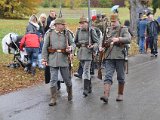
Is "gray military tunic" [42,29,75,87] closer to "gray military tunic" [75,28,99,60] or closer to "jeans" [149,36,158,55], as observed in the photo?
"gray military tunic" [75,28,99,60]

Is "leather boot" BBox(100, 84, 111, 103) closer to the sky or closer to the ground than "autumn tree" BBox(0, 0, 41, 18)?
closer to the ground

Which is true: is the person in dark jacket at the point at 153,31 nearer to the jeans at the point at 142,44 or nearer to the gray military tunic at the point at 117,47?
the jeans at the point at 142,44

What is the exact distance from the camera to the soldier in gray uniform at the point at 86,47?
1145cm

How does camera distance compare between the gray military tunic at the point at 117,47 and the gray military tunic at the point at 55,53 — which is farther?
the gray military tunic at the point at 117,47

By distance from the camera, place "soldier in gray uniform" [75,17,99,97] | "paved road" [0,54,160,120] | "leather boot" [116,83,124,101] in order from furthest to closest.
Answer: "soldier in gray uniform" [75,17,99,97] → "leather boot" [116,83,124,101] → "paved road" [0,54,160,120]

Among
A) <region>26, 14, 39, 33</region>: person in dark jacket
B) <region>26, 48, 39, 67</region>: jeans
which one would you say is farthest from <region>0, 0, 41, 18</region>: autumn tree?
<region>26, 48, 39, 67</region>: jeans

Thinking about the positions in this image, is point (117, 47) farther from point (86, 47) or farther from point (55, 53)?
point (55, 53)

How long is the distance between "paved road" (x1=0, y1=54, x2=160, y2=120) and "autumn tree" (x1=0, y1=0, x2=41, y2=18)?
1299 inches

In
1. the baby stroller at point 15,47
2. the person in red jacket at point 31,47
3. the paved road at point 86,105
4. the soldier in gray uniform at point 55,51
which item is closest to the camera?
the paved road at point 86,105

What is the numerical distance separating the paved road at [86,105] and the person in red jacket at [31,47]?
1633 millimetres

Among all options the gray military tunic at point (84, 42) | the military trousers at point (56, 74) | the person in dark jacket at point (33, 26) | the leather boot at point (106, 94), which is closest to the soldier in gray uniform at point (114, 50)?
the leather boot at point (106, 94)

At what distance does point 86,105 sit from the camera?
1045cm

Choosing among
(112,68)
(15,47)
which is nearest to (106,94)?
(112,68)

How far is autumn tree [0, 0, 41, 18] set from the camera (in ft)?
149
